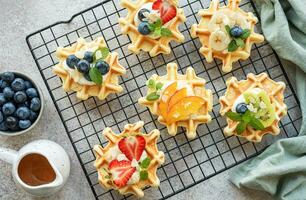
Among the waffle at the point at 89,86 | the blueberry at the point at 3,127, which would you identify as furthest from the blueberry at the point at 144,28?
the blueberry at the point at 3,127

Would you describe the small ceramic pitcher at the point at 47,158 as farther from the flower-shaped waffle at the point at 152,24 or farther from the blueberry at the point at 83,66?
the flower-shaped waffle at the point at 152,24

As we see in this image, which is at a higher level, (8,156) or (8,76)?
(8,76)

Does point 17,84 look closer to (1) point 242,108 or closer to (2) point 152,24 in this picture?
(2) point 152,24

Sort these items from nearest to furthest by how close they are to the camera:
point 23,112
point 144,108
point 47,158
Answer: point 47,158
point 23,112
point 144,108

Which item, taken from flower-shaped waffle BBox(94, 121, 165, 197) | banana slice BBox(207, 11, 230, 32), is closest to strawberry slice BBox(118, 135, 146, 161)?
flower-shaped waffle BBox(94, 121, 165, 197)

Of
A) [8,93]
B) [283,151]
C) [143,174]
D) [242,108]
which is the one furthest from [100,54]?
[283,151]

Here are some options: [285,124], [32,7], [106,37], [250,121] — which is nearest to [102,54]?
[106,37]
